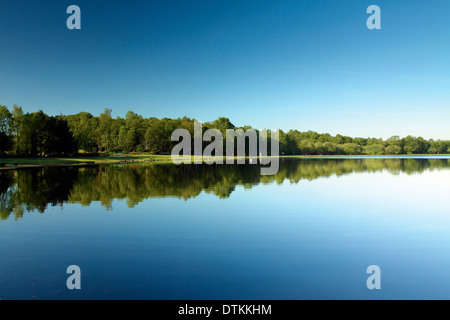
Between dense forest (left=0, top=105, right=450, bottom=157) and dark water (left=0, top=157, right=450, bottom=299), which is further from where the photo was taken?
dense forest (left=0, top=105, right=450, bottom=157)

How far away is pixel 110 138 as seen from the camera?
112 meters

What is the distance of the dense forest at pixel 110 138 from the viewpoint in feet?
214

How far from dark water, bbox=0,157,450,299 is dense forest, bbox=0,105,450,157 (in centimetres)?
5657

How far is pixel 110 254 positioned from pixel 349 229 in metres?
8.10

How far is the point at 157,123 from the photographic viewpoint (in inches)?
4525

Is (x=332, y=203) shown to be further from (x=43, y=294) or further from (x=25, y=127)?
(x=25, y=127)

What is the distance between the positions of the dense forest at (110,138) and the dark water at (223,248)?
186 ft

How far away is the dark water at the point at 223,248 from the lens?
6.07m

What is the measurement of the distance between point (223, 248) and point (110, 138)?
112 meters

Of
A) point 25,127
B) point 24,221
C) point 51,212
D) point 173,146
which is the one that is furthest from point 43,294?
point 173,146

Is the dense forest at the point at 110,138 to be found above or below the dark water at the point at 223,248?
above

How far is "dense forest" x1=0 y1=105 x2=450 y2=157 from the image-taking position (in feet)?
214

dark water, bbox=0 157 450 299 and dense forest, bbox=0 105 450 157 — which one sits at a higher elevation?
dense forest, bbox=0 105 450 157

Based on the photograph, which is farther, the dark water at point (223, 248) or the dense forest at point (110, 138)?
the dense forest at point (110, 138)
